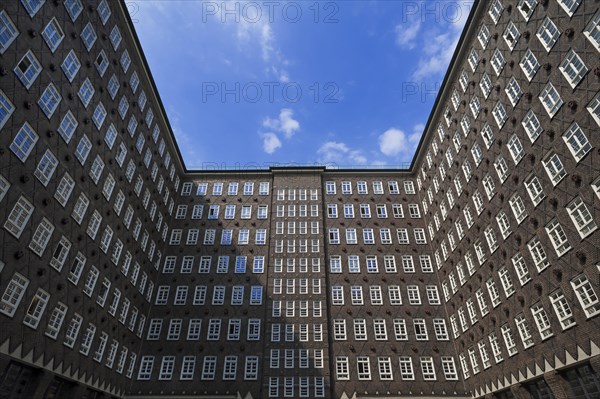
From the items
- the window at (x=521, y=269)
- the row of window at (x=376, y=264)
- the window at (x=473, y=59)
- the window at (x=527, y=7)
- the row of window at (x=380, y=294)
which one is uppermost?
the window at (x=473, y=59)

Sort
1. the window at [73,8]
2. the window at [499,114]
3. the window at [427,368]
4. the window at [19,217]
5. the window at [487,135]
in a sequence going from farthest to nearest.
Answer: the window at [427,368] < the window at [487,135] < the window at [499,114] < the window at [73,8] < the window at [19,217]

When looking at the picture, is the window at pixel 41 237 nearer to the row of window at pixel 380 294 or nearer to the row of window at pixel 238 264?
the row of window at pixel 238 264

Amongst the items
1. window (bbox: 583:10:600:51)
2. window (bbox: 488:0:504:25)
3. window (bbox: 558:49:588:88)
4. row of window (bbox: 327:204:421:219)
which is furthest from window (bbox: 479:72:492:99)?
row of window (bbox: 327:204:421:219)

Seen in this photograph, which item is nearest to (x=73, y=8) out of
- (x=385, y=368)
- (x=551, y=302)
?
(x=551, y=302)

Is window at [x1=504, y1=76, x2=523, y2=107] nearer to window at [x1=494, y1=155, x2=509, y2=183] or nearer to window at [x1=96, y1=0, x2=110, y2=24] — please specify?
window at [x1=494, y1=155, x2=509, y2=183]

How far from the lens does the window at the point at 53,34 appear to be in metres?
28.9

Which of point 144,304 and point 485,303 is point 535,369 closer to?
point 485,303

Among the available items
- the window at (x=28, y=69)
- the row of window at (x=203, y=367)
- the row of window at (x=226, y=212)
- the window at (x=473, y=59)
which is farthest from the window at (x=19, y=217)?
the window at (x=473, y=59)

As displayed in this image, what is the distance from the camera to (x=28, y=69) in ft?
88.7

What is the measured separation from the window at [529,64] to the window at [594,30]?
4.99 metres

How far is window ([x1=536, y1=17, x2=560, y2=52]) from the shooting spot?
2865cm

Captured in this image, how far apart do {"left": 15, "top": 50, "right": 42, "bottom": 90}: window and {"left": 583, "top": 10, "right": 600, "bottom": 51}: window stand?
1454 inches

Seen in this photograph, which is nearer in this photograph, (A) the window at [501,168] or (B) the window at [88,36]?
(B) the window at [88,36]

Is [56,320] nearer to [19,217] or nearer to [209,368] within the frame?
[19,217]
